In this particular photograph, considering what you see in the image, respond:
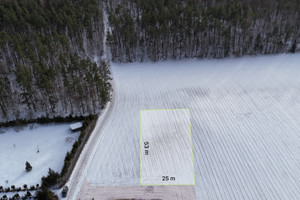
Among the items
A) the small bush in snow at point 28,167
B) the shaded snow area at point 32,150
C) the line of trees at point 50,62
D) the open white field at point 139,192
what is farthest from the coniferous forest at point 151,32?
the open white field at point 139,192

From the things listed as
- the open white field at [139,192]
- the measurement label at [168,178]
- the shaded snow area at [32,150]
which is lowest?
Result: the open white field at [139,192]

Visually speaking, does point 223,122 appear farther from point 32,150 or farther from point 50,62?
point 50,62

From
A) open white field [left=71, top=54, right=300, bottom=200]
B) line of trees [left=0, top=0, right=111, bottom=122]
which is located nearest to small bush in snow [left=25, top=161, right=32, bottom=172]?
open white field [left=71, top=54, right=300, bottom=200]

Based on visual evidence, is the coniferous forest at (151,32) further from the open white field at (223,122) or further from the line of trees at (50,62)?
the open white field at (223,122)

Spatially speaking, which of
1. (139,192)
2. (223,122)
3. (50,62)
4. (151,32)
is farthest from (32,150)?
(151,32)

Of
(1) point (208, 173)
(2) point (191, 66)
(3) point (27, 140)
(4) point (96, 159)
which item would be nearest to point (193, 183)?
(1) point (208, 173)

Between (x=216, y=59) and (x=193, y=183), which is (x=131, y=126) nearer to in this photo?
(x=193, y=183)
